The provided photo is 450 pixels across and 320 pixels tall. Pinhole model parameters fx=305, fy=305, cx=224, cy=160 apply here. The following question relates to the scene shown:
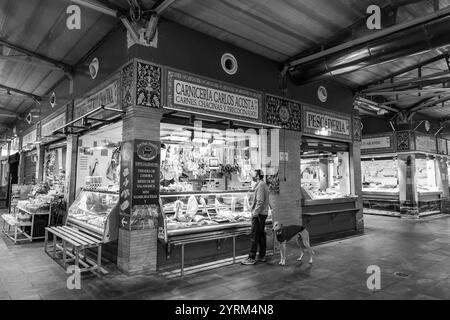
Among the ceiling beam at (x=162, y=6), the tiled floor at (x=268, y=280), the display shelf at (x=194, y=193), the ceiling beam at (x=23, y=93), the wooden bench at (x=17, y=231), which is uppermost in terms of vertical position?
the ceiling beam at (x=23, y=93)

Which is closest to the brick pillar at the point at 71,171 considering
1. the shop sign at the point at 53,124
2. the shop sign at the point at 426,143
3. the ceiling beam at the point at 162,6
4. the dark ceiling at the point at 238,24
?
the shop sign at the point at 53,124

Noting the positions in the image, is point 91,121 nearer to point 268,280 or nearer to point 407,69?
point 268,280

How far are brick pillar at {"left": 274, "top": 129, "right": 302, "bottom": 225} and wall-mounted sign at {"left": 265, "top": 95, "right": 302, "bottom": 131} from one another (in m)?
0.20

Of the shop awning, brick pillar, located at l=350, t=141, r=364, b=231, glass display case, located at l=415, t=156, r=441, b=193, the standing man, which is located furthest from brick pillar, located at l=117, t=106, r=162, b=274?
glass display case, located at l=415, t=156, r=441, b=193

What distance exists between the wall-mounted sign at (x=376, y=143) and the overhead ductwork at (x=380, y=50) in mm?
8108

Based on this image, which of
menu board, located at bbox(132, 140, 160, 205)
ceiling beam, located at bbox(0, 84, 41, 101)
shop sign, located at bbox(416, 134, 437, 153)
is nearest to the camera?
menu board, located at bbox(132, 140, 160, 205)

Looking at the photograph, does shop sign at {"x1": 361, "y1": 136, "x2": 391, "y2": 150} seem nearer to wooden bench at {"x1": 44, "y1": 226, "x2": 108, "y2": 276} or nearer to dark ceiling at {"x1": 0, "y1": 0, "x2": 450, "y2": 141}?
dark ceiling at {"x1": 0, "y1": 0, "x2": 450, "y2": 141}

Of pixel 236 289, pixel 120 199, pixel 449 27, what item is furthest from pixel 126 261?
pixel 449 27

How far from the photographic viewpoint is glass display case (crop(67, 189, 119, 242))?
5293 millimetres

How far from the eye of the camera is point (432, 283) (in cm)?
469

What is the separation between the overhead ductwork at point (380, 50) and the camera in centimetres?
530

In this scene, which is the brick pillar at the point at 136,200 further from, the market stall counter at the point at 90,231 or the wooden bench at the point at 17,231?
the wooden bench at the point at 17,231

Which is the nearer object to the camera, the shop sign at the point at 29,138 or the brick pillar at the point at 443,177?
the shop sign at the point at 29,138
